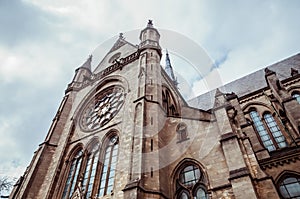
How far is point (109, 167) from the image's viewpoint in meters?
10.2

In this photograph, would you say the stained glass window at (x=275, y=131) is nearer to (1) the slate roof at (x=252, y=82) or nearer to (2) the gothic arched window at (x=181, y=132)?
(1) the slate roof at (x=252, y=82)

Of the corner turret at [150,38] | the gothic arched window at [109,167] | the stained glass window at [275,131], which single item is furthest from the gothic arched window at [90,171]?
the stained glass window at [275,131]

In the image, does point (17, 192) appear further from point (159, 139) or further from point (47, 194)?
point (159, 139)

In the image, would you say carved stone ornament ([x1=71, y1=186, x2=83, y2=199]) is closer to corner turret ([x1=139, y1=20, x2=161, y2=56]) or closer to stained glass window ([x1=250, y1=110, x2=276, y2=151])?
corner turret ([x1=139, y1=20, x2=161, y2=56])

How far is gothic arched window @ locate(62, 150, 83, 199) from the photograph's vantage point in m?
10.7

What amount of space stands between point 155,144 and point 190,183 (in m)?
1.98

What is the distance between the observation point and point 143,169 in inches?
313

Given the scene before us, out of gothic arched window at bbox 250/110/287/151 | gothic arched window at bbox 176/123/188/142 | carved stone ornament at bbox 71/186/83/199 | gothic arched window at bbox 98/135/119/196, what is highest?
gothic arched window at bbox 250/110/287/151

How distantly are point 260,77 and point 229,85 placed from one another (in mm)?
3202

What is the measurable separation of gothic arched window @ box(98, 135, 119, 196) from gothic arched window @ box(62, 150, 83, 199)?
6.10 feet

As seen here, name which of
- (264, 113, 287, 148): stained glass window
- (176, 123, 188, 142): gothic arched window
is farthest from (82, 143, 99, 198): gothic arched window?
(264, 113, 287, 148): stained glass window

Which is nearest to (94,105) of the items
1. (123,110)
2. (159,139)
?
(123,110)

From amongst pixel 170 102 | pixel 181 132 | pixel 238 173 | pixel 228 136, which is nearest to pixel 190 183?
pixel 238 173

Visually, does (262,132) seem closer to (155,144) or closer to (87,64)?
(155,144)
